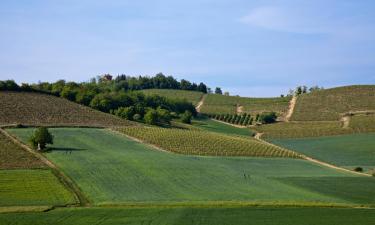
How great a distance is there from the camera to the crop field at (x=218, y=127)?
12975cm

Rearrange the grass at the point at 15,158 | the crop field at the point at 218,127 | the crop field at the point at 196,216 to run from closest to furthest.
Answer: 1. the crop field at the point at 196,216
2. the grass at the point at 15,158
3. the crop field at the point at 218,127

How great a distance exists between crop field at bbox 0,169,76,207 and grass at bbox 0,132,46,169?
9.39ft

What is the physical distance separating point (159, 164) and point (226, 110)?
319ft

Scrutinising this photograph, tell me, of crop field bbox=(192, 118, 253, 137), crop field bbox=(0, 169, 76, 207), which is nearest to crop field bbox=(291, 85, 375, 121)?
crop field bbox=(192, 118, 253, 137)

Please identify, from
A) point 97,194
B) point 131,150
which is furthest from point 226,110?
point 97,194

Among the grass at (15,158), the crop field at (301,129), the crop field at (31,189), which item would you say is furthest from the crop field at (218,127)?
the crop field at (31,189)

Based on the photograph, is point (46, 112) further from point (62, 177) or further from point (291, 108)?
point (291, 108)

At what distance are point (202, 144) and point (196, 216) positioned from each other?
50982 mm

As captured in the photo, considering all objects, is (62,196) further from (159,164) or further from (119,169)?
(159,164)

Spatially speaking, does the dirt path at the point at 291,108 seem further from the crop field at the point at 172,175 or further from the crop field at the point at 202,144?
the crop field at the point at 172,175

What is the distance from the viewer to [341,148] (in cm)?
10331

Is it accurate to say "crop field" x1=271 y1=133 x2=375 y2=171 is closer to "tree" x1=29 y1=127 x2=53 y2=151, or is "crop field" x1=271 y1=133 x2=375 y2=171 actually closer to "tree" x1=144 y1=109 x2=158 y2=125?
"tree" x1=144 y1=109 x2=158 y2=125

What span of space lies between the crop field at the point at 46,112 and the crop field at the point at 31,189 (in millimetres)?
36169

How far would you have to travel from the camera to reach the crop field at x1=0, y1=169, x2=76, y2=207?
53125 millimetres
